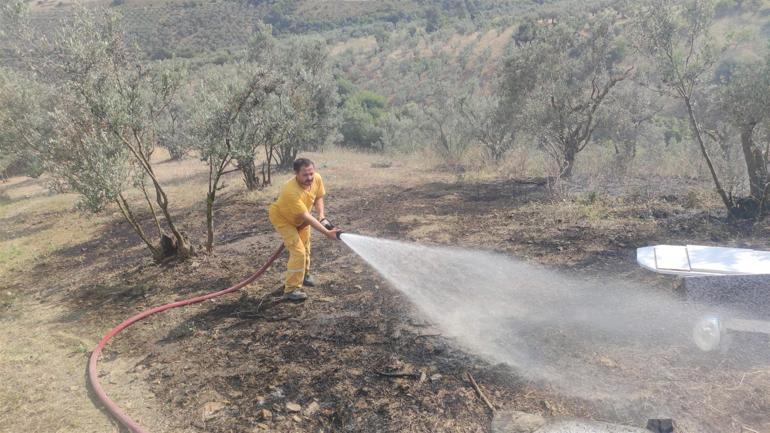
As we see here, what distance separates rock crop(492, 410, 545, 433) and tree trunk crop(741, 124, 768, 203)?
6.22 metres

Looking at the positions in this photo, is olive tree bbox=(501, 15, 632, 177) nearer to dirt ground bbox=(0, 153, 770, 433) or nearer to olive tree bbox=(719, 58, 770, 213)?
dirt ground bbox=(0, 153, 770, 433)

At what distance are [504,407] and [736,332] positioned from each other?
7.85 feet

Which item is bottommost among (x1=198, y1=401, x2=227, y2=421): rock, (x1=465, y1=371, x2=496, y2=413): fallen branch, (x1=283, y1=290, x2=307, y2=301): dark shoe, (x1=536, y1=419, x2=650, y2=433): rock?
(x1=536, y1=419, x2=650, y2=433): rock

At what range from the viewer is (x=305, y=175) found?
5176 mm

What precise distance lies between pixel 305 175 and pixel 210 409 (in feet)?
8.52

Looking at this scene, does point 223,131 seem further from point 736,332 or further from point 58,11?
point 58,11

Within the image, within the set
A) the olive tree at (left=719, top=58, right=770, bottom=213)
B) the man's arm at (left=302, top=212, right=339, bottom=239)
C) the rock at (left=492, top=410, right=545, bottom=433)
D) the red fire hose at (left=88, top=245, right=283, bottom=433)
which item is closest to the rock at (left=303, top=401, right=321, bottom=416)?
the red fire hose at (left=88, top=245, right=283, bottom=433)

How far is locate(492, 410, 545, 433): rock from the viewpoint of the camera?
328 centimetres

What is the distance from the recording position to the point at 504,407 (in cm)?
352

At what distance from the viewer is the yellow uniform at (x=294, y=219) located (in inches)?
200

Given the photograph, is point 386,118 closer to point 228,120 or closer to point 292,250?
point 228,120

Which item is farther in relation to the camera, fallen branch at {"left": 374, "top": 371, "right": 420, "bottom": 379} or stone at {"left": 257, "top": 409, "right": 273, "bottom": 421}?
fallen branch at {"left": 374, "top": 371, "right": 420, "bottom": 379}

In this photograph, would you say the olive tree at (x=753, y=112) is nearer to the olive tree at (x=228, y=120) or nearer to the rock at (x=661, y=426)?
the rock at (x=661, y=426)

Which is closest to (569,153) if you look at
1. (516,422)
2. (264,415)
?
(516,422)
